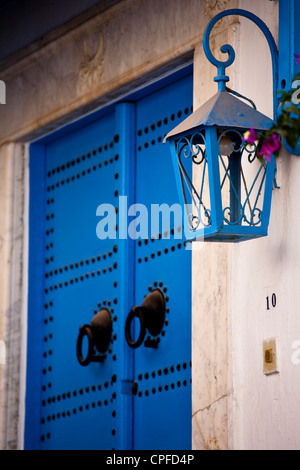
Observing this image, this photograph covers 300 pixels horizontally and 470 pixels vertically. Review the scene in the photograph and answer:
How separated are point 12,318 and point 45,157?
3.27 feet

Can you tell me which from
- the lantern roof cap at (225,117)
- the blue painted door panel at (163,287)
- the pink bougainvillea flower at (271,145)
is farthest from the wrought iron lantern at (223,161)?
the blue painted door panel at (163,287)

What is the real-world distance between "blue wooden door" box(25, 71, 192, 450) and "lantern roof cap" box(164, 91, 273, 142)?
1146mm

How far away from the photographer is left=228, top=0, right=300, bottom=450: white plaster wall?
173 inches

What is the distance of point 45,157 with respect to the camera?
6.75 meters

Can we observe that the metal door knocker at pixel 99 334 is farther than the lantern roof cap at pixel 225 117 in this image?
Yes

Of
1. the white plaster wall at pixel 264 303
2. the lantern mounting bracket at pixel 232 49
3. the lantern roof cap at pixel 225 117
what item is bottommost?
the white plaster wall at pixel 264 303

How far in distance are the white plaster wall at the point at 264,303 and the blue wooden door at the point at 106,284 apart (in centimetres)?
58

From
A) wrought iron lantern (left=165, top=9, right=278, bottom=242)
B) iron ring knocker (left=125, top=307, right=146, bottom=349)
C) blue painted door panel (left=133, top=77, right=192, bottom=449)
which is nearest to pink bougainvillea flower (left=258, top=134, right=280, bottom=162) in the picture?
wrought iron lantern (left=165, top=9, right=278, bottom=242)

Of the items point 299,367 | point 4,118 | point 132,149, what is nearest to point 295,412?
point 299,367

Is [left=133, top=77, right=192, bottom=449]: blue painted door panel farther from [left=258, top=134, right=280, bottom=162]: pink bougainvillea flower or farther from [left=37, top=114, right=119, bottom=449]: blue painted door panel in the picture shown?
[left=258, top=134, right=280, bottom=162]: pink bougainvillea flower

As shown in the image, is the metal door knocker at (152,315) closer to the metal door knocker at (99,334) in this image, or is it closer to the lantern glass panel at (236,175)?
the metal door knocker at (99,334)

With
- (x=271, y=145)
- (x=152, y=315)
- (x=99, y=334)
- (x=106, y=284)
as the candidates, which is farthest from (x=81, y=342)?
(x=271, y=145)

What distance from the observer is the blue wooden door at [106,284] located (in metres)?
5.43

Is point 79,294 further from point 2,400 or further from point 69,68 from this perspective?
point 69,68
